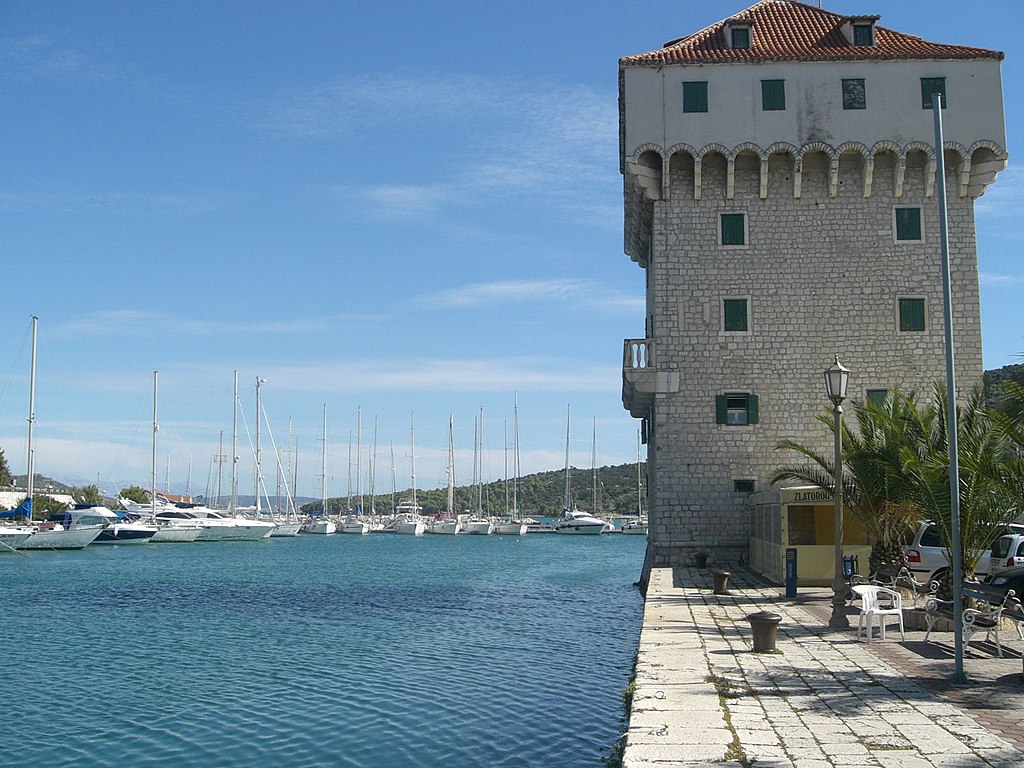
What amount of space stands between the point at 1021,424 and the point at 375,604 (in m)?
22.4

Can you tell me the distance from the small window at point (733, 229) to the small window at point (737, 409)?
14.3 ft

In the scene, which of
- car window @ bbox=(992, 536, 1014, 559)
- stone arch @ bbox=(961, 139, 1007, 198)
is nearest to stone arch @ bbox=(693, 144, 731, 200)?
stone arch @ bbox=(961, 139, 1007, 198)

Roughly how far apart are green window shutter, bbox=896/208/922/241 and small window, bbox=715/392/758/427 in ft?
20.5

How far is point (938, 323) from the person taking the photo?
28016 millimetres

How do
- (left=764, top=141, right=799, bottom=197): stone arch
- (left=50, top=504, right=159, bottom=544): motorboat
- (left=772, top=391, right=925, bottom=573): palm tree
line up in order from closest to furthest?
1. (left=772, top=391, right=925, bottom=573): palm tree
2. (left=764, top=141, right=799, bottom=197): stone arch
3. (left=50, top=504, right=159, bottom=544): motorboat

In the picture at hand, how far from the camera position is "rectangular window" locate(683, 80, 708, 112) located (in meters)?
28.5

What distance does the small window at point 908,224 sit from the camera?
1118 inches

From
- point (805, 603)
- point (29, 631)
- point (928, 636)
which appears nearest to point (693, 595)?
point (805, 603)

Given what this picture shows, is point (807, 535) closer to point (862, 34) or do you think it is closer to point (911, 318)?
point (911, 318)

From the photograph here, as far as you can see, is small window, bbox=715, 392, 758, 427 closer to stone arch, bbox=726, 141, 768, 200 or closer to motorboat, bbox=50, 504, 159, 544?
stone arch, bbox=726, 141, 768, 200

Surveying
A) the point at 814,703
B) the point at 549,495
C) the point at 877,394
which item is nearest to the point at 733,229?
the point at 877,394

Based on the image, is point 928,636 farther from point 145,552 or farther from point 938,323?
point 145,552

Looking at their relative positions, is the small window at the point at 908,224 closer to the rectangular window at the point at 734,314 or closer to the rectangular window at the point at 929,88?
the rectangular window at the point at 929,88

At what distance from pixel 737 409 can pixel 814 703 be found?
62.3 ft
